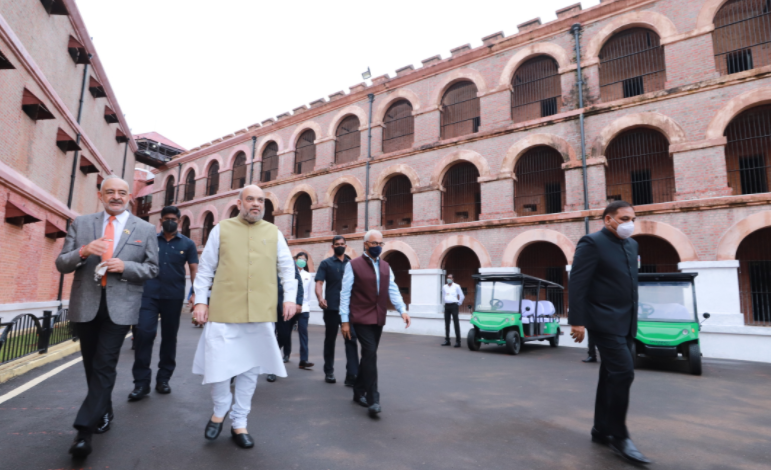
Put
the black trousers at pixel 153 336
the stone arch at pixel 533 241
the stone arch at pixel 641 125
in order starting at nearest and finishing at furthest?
the black trousers at pixel 153 336 → the stone arch at pixel 641 125 → the stone arch at pixel 533 241

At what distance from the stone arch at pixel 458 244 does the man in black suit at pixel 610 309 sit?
1181 centimetres

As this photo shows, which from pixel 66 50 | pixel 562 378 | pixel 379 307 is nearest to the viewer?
pixel 379 307

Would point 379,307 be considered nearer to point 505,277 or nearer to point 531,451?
point 531,451

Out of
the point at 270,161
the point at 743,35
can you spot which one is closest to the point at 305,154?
the point at 270,161

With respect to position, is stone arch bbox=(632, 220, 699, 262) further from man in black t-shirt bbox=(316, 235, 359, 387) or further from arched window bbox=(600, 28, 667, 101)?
man in black t-shirt bbox=(316, 235, 359, 387)

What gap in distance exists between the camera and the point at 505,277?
1090 centimetres

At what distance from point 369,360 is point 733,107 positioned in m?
14.0

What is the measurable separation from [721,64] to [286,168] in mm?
20796

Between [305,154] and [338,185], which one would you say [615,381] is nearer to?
[338,185]

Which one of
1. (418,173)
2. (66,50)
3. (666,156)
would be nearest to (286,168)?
(418,173)

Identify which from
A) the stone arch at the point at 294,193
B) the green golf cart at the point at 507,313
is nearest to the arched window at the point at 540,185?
the green golf cart at the point at 507,313

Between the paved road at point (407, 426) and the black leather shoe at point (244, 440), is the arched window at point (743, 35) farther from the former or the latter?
the black leather shoe at point (244, 440)

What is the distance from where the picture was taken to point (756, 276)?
14.3 metres

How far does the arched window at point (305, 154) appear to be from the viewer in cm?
2419
